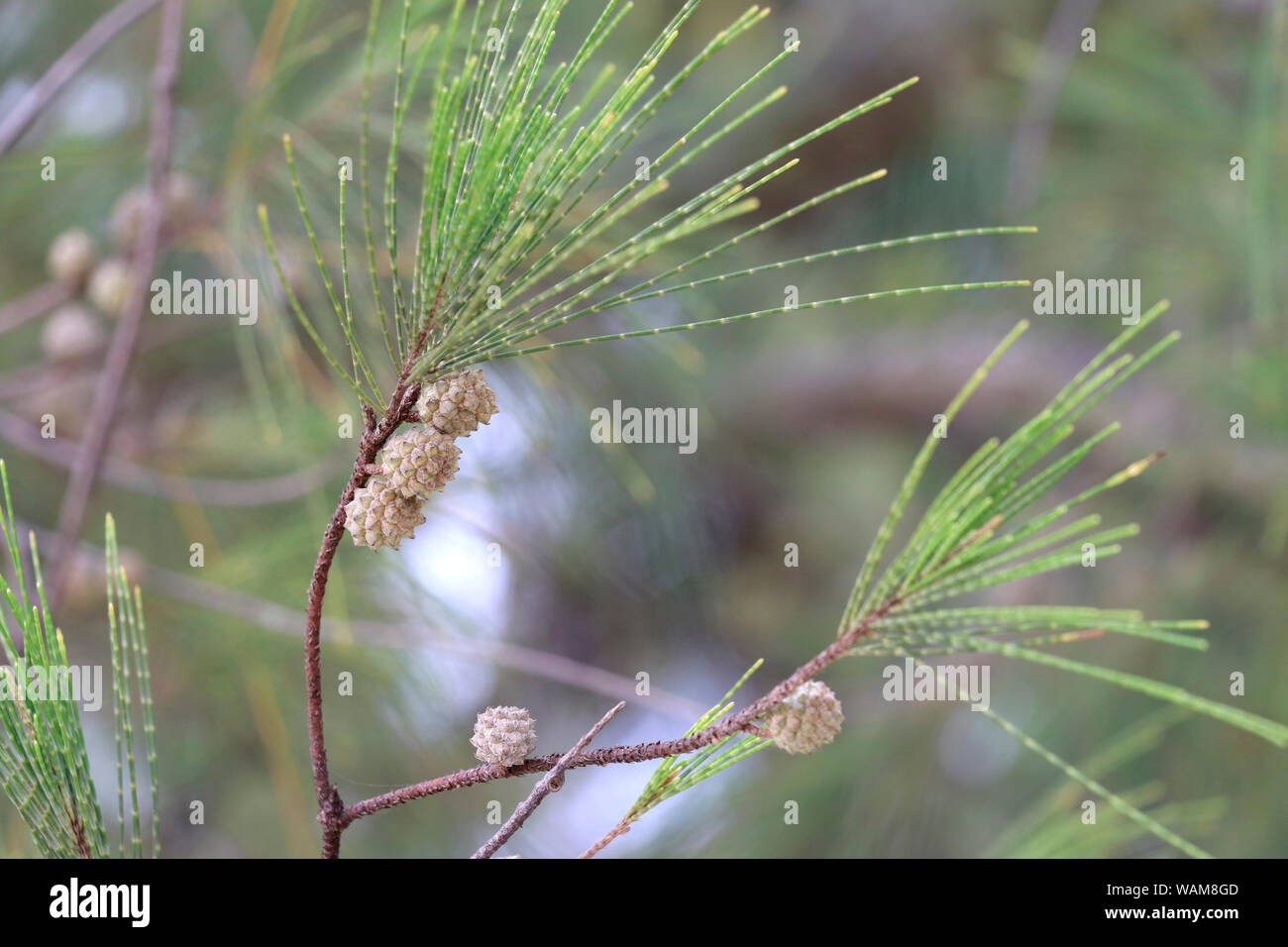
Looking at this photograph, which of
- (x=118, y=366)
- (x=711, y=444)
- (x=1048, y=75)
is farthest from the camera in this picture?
(x=711, y=444)

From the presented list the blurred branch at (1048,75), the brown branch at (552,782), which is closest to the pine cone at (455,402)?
the brown branch at (552,782)

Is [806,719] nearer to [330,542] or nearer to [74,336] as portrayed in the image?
[330,542]

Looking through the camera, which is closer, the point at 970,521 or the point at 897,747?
the point at 970,521

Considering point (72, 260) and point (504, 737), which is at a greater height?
point (72, 260)

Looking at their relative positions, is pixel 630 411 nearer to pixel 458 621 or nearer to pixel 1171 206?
pixel 458 621

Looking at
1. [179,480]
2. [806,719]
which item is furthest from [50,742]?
[179,480]
